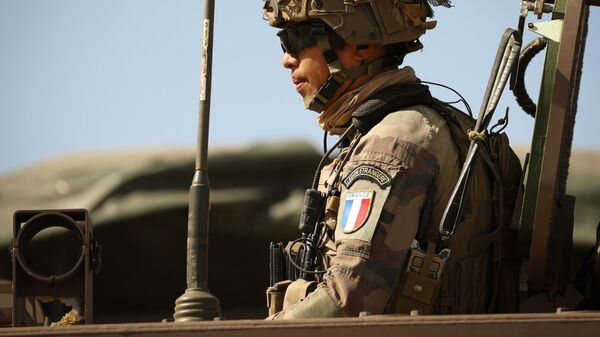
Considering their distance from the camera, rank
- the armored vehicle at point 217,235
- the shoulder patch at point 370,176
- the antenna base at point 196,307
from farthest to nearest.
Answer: the antenna base at point 196,307 → the shoulder patch at point 370,176 → the armored vehicle at point 217,235

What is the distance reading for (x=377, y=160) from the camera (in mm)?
6129

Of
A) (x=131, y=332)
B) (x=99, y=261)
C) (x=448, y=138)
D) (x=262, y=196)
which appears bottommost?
(x=131, y=332)

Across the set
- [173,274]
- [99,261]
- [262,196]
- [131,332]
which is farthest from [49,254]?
[131,332]

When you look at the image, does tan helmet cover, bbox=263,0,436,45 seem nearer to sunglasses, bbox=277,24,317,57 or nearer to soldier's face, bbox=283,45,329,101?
sunglasses, bbox=277,24,317,57

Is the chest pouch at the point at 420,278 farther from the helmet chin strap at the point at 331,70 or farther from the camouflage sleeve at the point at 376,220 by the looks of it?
the helmet chin strap at the point at 331,70

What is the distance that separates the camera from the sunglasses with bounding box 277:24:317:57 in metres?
6.80

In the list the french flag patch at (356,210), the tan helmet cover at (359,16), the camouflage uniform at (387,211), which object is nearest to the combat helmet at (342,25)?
the tan helmet cover at (359,16)

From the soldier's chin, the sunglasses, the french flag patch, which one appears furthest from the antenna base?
the sunglasses

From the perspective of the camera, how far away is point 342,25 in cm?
668

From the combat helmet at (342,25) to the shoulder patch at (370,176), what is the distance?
2.32ft

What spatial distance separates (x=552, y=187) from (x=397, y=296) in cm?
76

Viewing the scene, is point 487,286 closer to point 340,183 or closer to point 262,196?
point 340,183

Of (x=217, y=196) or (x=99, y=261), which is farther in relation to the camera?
(x=217, y=196)

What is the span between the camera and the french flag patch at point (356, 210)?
6.01m
